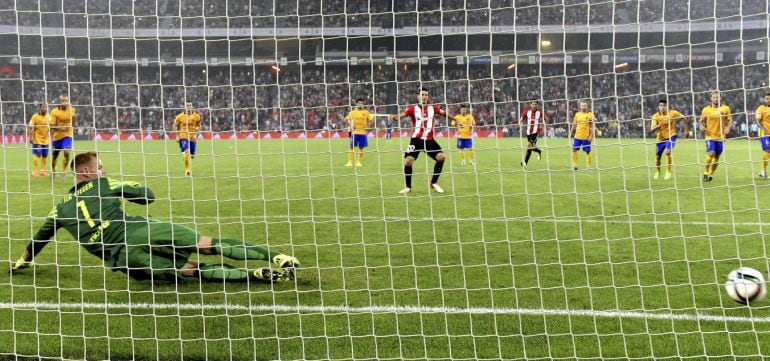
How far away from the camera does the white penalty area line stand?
15.3 ft

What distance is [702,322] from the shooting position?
14.9 ft

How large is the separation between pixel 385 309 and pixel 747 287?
262cm

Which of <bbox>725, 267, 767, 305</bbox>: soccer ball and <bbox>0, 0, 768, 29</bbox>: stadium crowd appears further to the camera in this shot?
<bbox>0, 0, 768, 29</bbox>: stadium crowd

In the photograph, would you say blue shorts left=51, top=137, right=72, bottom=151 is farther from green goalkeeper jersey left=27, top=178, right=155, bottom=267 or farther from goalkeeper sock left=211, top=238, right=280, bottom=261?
goalkeeper sock left=211, top=238, right=280, bottom=261

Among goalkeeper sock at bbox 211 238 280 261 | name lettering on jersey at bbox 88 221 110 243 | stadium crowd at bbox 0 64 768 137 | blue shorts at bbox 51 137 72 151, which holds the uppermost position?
stadium crowd at bbox 0 64 768 137

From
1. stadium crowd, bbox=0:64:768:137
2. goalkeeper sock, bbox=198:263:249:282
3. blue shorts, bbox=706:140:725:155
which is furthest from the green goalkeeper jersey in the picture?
blue shorts, bbox=706:140:725:155

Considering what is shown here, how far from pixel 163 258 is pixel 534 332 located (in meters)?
3.08

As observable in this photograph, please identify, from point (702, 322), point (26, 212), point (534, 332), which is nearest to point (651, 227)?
point (702, 322)

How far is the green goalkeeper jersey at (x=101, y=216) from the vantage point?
5.35 m

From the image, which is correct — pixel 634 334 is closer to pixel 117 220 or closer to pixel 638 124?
pixel 117 220

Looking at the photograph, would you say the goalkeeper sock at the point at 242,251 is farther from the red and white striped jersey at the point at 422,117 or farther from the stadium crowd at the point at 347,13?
the red and white striped jersey at the point at 422,117

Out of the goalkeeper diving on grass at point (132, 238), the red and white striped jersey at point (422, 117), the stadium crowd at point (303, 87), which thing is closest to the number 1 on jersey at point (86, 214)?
the goalkeeper diving on grass at point (132, 238)

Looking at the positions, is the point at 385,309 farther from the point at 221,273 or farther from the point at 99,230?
the point at 99,230

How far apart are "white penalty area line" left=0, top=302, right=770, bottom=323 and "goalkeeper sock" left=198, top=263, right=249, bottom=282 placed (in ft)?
1.37
